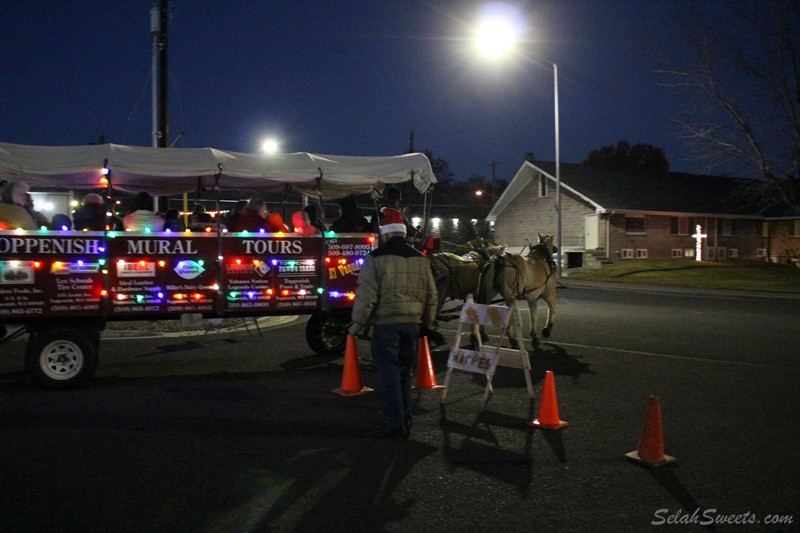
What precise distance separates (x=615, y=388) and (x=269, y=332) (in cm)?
735

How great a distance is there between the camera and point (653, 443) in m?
5.83

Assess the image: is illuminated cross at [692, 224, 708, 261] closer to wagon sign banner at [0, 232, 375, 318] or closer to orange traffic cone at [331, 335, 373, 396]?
wagon sign banner at [0, 232, 375, 318]

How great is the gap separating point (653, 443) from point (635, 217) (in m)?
36.6

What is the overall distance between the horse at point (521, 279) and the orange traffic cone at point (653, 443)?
17.5 ft

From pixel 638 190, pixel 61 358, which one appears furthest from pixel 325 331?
pixel 638 190

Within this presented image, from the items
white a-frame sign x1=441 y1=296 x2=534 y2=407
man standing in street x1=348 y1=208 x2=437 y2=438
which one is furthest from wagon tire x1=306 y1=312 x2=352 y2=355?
man standing in street x1=348 y1=208 x2=437 y2=438

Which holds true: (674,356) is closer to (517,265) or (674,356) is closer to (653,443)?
(517,265)

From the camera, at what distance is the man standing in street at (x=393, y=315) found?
21.7 ft

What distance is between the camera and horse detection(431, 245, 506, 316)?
1139 centimetres

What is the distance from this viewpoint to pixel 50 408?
7.67 m

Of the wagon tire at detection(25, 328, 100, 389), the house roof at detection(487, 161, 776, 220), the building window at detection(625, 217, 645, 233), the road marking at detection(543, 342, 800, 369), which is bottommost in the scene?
the road marking at detection(543, 342, 800, 369)

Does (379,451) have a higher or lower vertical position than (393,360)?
lower

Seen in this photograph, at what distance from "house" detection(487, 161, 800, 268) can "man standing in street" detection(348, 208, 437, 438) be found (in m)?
32.6

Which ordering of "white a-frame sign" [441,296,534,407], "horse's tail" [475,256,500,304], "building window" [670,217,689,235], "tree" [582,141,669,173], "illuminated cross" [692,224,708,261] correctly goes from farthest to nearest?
"tree" [582,141,669,173] → "building window" [670,217,689,235] → "illuminated cross" [692,224,708,261] → "horse's tail" [475,256,500,304] → "white a-frame sign" [441,296,534,407]
